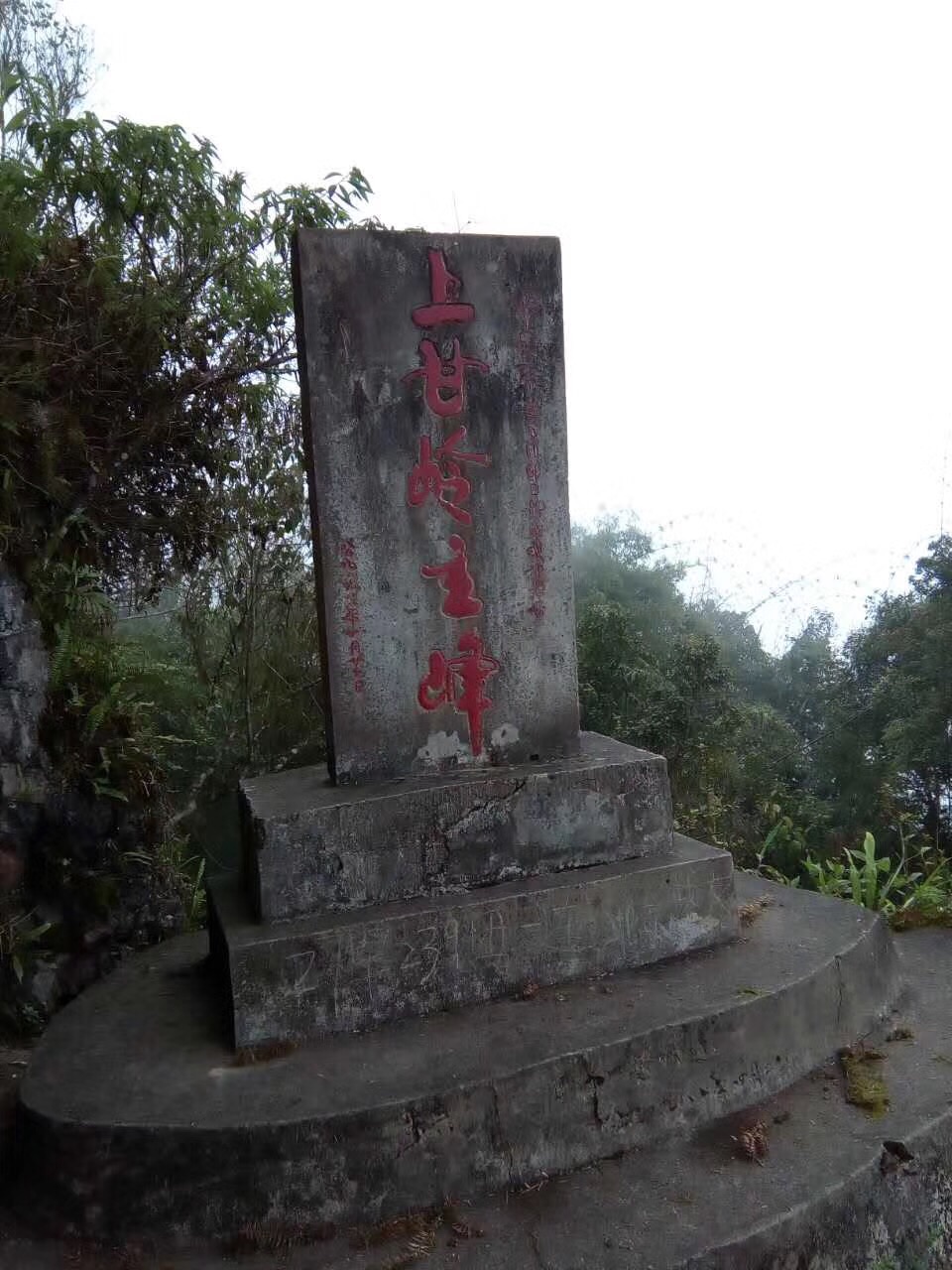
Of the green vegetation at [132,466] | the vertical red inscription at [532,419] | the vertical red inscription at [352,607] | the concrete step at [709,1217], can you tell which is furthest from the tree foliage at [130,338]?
the concrete step at [709,1217]

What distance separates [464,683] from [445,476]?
698 mm

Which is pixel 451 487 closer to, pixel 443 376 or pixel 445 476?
pixel 445 476

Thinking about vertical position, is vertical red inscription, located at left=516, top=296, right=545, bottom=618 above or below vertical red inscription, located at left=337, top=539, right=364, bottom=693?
above

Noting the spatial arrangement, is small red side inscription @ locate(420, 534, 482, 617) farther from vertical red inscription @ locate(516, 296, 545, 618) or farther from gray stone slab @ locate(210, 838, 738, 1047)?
gray stone slab @ locate(210, 838, 738, 1047)

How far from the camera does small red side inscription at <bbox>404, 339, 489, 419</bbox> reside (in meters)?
3.14

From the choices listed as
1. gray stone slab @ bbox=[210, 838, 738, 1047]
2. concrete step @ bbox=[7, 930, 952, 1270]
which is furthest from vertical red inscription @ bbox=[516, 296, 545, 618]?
concrete step @ bbox=[7, 930, 952, 1270]

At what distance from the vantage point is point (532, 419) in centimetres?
328

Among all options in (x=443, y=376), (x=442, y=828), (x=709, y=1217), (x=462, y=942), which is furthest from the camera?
(x=443, y=376)

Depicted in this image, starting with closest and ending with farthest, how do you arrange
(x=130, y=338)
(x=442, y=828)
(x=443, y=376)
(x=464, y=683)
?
(x=442, y=828) → (x=443, y=376) → (x=464, y=683) → (x=130, y=338)

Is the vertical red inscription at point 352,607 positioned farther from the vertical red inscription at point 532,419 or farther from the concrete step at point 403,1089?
the concrete step at point 403,1089

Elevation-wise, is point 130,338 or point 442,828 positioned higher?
point 130,338

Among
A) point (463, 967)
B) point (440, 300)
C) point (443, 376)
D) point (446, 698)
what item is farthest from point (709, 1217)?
point (440, 300)

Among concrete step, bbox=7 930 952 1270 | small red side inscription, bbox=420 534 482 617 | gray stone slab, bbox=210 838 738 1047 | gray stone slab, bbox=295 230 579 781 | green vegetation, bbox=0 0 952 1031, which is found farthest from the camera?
green vegetation, bbox=0 0 952 1031

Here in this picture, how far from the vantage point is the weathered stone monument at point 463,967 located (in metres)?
2.39
